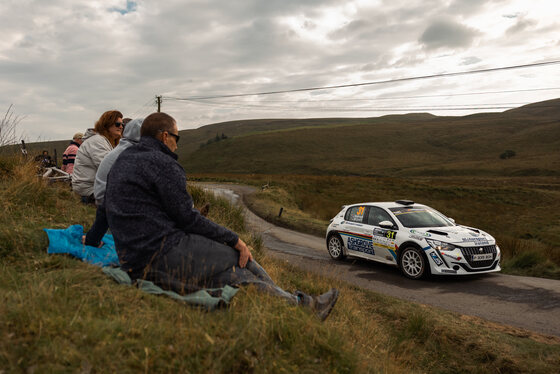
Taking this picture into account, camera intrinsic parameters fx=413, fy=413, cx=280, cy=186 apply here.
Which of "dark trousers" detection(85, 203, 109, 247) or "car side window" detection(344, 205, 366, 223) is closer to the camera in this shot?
"dark trousers" detection(85, 203, 109, 247)

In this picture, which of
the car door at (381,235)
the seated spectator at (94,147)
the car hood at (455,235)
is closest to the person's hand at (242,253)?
the seated spectator at (94,147)

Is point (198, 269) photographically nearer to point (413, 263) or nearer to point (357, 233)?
point (413, 263)

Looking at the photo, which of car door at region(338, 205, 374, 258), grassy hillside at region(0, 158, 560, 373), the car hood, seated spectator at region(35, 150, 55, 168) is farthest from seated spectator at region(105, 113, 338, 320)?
seated spectator at region(35, 150, 55, 168)

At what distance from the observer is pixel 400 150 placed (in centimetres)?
10394

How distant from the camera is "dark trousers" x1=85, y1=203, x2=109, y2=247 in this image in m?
4.57

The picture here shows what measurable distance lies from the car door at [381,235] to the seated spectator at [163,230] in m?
6.82

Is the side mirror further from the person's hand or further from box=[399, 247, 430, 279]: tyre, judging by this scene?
the person's hand

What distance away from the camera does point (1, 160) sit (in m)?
8.74

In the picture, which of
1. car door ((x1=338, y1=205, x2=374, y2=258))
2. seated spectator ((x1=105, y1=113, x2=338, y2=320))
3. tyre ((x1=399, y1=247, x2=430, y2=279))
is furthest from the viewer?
car door ((x1=338, y1=205, x2=374, y2=258))

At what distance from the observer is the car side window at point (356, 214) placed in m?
11.5

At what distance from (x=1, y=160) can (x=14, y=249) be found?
5.20 meters

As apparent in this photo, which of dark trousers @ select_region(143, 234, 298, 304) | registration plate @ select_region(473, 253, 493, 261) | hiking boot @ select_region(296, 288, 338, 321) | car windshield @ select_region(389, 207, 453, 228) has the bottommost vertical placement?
registration plate @ select_region(473, 253, 493, 261)

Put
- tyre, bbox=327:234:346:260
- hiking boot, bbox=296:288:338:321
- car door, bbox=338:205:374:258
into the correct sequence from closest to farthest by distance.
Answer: hiking boot, bbox=296:288:338:321, car door, bbox=338:205:374:258, tyre, bbox=327:234:346:260

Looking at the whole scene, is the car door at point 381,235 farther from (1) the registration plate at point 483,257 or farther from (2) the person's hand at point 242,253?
(2) the person's hand at point 242,253
